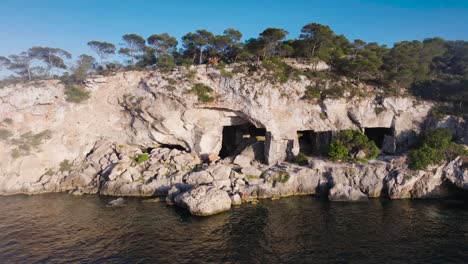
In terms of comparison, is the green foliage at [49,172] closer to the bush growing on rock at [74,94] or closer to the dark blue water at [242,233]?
the dark blue water at [242,233]

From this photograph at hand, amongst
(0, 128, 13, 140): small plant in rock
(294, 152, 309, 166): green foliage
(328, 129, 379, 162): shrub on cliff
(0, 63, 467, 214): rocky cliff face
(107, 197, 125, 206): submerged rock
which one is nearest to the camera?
(107, 197, 125, 206): submerged rock

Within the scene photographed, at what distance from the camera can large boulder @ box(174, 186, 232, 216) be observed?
2725 cm

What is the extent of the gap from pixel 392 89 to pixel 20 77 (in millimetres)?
60865

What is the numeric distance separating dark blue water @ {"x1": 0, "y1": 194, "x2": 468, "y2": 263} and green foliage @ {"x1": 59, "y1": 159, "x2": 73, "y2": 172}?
25.5ft

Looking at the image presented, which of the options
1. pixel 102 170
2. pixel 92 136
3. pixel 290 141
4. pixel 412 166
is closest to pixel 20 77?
pixel 92 136

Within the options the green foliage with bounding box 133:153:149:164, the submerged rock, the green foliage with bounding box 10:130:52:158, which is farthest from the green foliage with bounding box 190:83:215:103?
the green foliage with bounding box 10:130:52:158

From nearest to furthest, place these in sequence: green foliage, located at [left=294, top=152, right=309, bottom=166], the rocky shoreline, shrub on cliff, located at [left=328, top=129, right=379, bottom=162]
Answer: the rocky shoreline < shrub on cliff, located at [left=328, top=129, right=379, bottom=162] < green foliage, located at [left=294, top=152, right=309, bottom=166]

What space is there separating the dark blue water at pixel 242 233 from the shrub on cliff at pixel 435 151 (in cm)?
488

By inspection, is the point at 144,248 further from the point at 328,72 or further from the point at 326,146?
the point at 328,72

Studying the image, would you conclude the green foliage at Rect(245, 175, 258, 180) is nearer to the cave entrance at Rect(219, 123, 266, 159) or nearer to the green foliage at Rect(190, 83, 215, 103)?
the cave entrance at Rect(219, 123, 266, 159)

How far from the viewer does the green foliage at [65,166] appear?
127 feet

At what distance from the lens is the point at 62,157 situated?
129ft

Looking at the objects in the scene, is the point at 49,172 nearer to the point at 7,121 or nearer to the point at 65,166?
the point at 65,166

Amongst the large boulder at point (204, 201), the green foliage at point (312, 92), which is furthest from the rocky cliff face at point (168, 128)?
the large boulder at point (204, 201)
